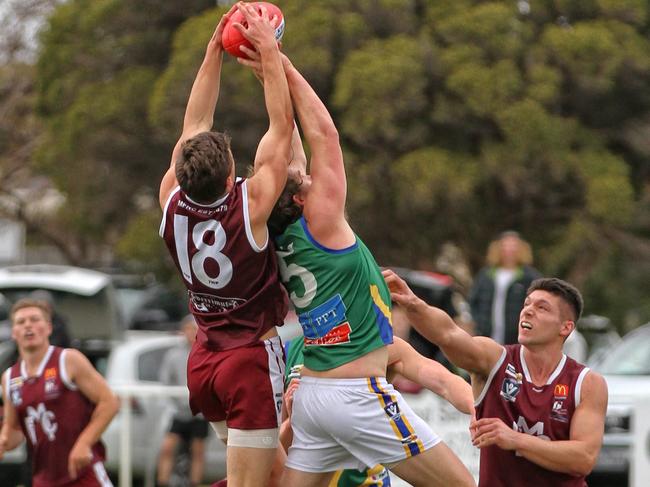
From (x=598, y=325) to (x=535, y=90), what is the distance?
5.47 m

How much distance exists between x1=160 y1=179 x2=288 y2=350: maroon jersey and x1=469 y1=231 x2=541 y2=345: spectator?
6.12m

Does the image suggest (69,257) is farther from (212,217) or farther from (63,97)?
(212,217)

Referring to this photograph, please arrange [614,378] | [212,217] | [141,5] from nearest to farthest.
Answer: [212,217] < [614,378] < [141,5]

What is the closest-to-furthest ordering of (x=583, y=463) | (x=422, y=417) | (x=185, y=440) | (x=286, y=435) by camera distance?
(x=583, y=463), (x=286, y=435), (x=422, y=417), (x=185, y=440)

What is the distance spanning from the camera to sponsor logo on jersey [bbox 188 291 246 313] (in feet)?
21.0

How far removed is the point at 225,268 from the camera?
6.27 meters

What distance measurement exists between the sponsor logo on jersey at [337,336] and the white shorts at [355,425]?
0.18 metres

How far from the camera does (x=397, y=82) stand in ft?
60.7

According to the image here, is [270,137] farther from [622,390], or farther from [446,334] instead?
[622,390]

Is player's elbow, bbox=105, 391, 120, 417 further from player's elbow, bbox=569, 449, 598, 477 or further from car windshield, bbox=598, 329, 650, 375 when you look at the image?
car windshield, bbox=598, 329, 650, 375

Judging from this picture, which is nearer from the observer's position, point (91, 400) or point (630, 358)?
point (91, 400)

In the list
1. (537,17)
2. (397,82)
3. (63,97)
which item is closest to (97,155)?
(63,97)

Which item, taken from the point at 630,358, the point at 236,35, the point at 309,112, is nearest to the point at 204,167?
the point at 309,112

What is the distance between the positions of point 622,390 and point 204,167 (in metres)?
7.46
